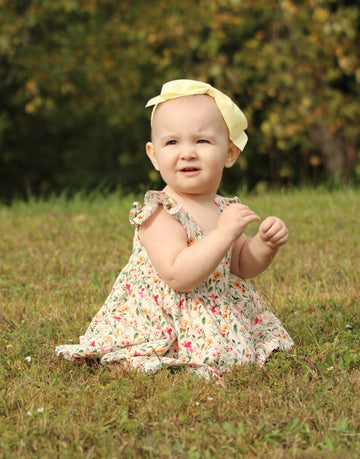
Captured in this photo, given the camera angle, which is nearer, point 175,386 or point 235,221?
point 175,386

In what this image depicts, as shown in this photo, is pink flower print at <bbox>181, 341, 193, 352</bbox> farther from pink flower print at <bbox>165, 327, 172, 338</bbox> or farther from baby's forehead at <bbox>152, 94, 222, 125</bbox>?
baby's forehead at <bbox>152, 94, 222, 125</bbox>

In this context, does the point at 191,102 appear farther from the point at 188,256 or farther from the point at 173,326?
the point at 173,326

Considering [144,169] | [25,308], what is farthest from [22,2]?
[25,308]

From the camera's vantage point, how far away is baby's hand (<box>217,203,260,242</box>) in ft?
8.44

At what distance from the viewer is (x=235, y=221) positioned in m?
2.59

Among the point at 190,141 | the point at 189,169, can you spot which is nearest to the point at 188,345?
the point at 189,169

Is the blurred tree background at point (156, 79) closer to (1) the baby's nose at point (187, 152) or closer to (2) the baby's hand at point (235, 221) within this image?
(1) the baby's nose at point (187, 152)

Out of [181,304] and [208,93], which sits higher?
[208,93]

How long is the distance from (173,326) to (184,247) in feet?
1.19

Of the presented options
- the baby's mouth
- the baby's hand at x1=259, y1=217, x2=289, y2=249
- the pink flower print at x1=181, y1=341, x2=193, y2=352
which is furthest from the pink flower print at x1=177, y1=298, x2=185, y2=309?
the baby's mouth

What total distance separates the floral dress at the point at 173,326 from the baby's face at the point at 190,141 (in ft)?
0.38

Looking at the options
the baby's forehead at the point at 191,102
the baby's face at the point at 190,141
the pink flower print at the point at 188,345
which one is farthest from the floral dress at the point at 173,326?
the baby's forehead at the point at 191,102

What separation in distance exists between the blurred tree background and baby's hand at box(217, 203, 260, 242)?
20.8 ft

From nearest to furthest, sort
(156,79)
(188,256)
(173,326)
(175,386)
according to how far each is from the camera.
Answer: (175,386) → (188,256) → (173,326) → (156,79)
